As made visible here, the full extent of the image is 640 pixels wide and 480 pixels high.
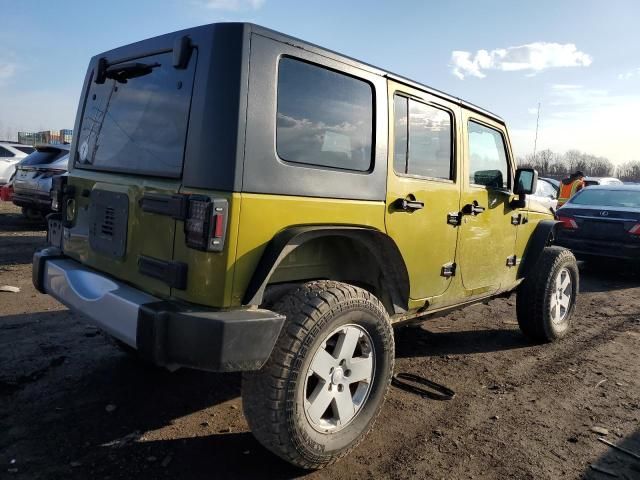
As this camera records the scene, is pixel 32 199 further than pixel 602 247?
Yes

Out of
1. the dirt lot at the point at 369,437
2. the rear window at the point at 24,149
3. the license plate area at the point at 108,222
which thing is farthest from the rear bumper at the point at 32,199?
the license plate area at the point at 108,222

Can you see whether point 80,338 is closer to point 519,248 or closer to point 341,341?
point 341,341

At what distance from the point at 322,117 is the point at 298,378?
1344mm

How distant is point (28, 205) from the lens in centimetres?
928

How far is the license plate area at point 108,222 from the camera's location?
2.68 metres

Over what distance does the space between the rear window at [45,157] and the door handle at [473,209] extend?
839 centimetres

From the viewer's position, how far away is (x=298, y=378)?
7.79 feet

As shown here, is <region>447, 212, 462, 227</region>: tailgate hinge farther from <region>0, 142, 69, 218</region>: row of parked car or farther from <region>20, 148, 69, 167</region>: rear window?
<region>20, 148, 69, 167</region>: rear window

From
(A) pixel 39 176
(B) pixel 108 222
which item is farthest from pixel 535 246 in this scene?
(A) pixel 39 176

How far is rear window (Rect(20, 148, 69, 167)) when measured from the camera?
9359 millimetres

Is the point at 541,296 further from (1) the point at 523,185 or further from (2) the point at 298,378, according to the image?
(2) the point at 298,378

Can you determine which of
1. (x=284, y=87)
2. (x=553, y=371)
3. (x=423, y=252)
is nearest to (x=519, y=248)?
(x=553, y=371)

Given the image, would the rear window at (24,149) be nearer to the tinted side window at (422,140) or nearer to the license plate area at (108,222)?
the license plate area at (108,222)

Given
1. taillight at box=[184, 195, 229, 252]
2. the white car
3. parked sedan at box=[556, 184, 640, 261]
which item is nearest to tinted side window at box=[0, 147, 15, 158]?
the white car
